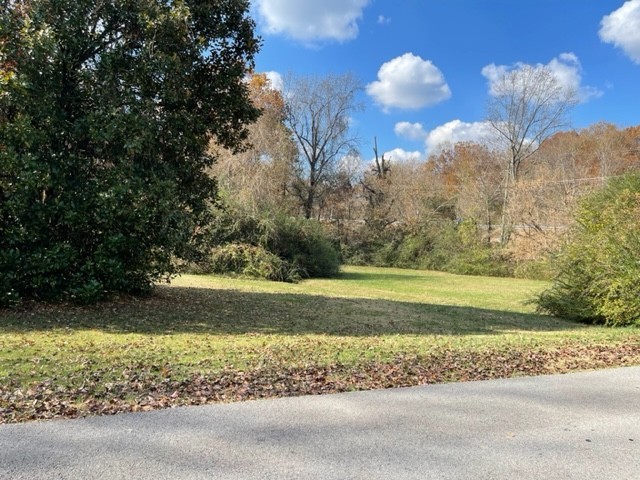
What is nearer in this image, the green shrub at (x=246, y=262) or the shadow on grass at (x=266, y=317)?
the shadow on grass at (x=266, y=317)

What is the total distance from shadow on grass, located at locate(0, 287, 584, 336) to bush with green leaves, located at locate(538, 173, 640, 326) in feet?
2.33

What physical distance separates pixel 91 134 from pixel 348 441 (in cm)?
856

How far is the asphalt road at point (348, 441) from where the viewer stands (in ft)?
11.3

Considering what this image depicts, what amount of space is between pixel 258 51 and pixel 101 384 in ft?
30.2

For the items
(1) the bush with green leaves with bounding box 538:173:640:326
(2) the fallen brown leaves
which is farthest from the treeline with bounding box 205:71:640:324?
(2) the fallen brown leaves

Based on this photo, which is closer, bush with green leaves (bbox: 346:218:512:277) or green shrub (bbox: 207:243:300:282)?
green shrub (bbox: 207:243:300:282)

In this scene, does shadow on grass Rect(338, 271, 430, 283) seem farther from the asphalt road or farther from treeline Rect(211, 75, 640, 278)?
the asphalt road

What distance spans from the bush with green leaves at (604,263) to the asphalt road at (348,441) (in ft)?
28.6

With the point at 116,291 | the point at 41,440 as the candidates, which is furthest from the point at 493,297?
the point at 41,440

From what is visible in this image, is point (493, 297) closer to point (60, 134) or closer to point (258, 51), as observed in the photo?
point (258, 51)

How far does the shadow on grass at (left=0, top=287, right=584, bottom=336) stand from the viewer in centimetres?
994

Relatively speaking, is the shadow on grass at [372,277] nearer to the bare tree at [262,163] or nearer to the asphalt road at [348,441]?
the bare tree at [262,163]

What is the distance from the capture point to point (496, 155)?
4566 cm

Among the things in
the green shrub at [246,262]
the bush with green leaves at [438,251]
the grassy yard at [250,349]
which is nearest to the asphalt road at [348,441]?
the grassy yard at [250,349]
